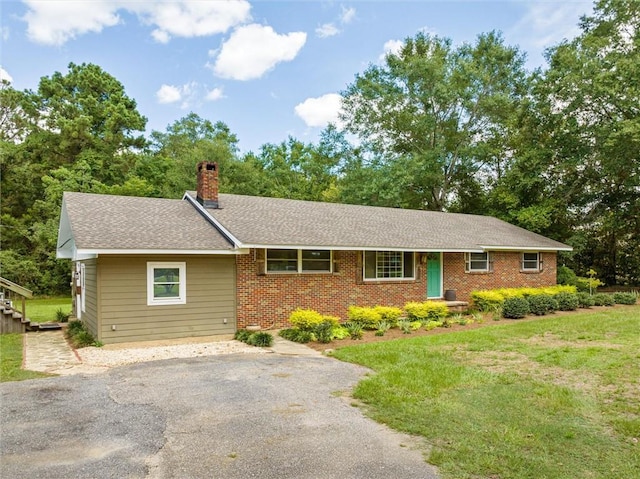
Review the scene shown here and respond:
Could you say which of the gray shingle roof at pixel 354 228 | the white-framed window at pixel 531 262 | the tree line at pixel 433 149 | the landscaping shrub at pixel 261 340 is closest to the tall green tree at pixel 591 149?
the tree line at pixel 433 149

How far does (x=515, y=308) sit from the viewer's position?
551 inches

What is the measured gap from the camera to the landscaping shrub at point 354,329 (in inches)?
429

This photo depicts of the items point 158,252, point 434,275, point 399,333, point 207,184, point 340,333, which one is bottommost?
point 399,333

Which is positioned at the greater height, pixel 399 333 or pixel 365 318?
pixel 365 318

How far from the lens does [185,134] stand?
40.3 meters

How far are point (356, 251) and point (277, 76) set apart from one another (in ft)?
55.4

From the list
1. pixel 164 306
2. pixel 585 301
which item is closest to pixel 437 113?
pixel 585 301

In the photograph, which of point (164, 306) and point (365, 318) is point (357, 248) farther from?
point (164, 306)

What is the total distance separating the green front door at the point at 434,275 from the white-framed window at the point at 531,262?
497 cm

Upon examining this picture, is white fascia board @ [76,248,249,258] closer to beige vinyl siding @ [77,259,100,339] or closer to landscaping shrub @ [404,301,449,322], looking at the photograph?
beige vinyl siding @ [77,259,100,339]

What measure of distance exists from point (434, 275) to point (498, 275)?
344 centimetres

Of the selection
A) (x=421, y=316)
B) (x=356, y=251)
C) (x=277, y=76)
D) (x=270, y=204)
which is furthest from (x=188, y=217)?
(x=277, y=76)

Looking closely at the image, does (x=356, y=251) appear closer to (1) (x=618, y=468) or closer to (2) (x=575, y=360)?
(2) (x=575, y=360)

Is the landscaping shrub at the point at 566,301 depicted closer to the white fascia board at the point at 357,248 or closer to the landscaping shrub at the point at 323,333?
the white fascia board at the point at 357,248
